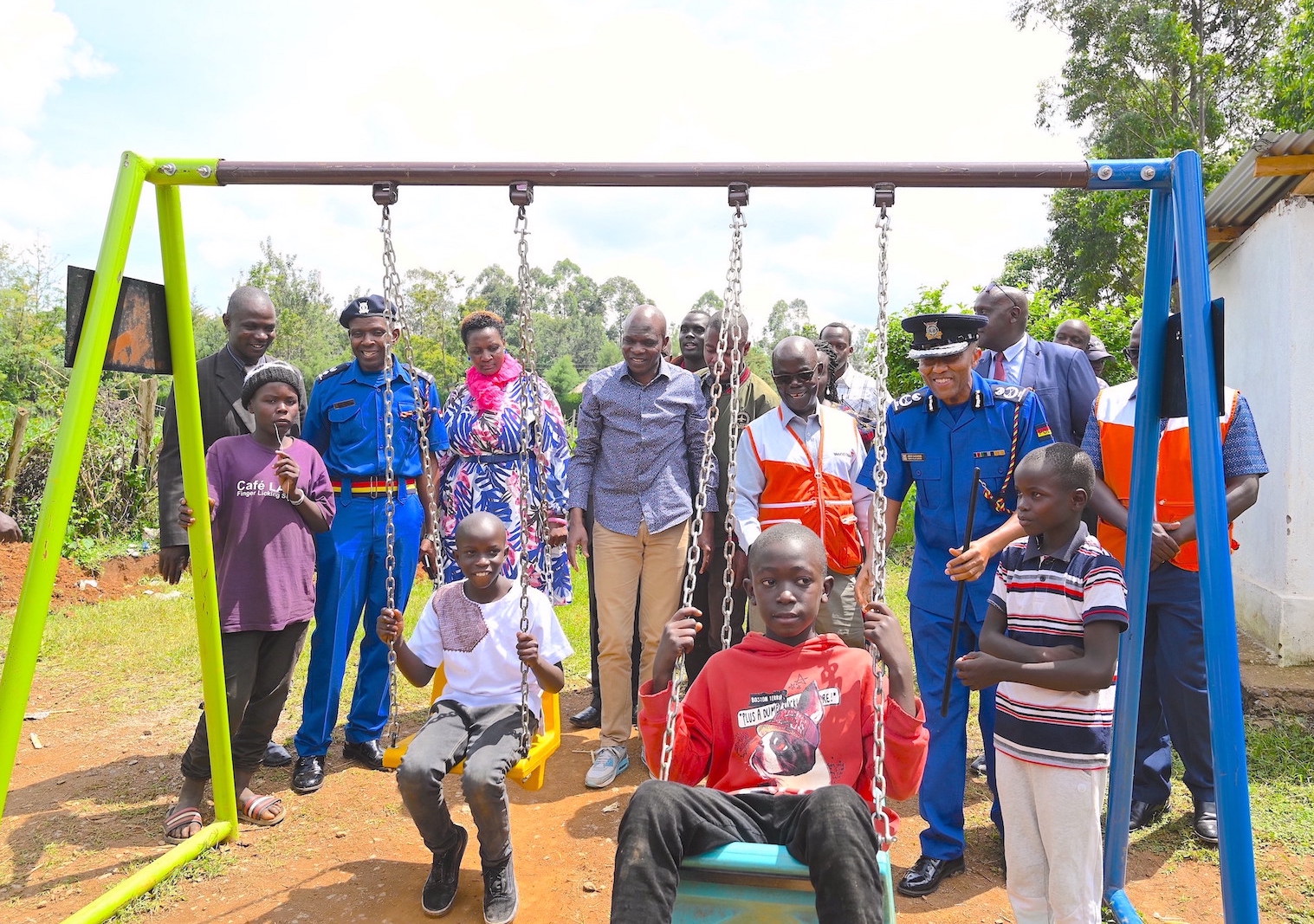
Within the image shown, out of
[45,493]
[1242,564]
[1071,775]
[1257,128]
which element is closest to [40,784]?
[45,493]

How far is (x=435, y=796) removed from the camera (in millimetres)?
3555

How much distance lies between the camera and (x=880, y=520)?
321 cm

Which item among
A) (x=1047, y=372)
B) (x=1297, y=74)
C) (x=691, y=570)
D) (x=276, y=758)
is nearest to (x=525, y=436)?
(x=691, y=570)

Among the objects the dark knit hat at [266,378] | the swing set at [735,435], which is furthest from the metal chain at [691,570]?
the dark knit hat at [266,378]

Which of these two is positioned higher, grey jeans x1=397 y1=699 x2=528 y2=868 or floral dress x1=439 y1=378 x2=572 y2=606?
floral dress x1=439 y1=378 x2=572 y2=606

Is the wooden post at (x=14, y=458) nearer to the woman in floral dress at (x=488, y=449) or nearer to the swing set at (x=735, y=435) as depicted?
the woman in floral dress at (x=488, y=449)

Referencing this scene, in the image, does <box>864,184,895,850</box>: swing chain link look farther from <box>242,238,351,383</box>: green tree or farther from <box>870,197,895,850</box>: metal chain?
<box>242,238,351,383</box>: green tree

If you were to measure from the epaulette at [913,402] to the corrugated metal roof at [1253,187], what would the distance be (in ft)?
9.44

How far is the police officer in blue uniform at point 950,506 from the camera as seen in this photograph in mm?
3908

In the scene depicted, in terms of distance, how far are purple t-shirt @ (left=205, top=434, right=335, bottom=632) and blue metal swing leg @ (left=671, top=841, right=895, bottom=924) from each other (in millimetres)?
2807

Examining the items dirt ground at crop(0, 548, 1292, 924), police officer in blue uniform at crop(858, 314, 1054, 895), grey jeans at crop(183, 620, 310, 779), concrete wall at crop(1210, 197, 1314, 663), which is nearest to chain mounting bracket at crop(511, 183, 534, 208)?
police officer in blue uniform at crop(858, 314, 1054, 895)

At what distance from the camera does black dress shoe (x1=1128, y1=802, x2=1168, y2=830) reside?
4.45 m

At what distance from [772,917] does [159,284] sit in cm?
355

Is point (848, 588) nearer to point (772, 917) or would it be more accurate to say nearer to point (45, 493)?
point (772, 917)
